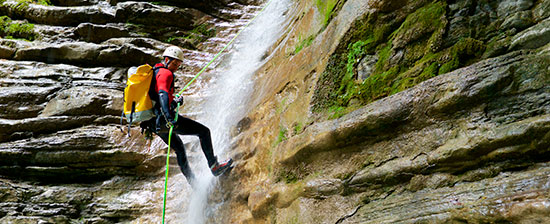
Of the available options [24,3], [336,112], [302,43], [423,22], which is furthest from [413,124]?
[24,3]

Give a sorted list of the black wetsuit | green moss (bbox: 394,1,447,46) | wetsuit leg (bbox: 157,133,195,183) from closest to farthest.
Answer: green moss (bbox: 394,1,447,46) → the black wetsuit → wetsuit leg (bbox: 157,133,195,183)

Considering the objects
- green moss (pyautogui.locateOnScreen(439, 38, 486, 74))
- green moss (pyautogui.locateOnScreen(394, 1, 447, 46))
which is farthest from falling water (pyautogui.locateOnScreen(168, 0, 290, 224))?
green moss (pyautogui.locateOnScreen(439, 38, 486, 74))

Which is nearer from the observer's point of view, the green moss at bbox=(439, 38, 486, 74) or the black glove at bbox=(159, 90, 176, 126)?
the green moss at bbox=(439, 38, 486, 74)

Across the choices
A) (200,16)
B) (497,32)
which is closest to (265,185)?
(497,32)

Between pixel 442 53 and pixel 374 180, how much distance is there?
6.31ft

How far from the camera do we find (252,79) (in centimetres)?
988

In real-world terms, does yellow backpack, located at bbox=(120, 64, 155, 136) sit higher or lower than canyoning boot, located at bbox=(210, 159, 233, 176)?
higher

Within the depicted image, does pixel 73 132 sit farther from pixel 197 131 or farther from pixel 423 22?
pixel 423 22

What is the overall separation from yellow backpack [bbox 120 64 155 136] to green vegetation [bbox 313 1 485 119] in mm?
3196

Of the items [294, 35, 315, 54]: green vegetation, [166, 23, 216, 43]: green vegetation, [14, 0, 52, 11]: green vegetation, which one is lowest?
[166, 23, 216, 43]: green vegetation

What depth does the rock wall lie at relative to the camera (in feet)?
10.7

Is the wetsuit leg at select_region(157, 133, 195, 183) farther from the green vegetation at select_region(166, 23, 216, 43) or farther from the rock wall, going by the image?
the green vegetation at select_region(166, 23, 216, 43)

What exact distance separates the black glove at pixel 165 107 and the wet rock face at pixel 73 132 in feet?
9.43

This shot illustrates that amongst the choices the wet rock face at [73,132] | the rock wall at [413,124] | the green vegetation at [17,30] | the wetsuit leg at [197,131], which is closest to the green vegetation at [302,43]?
the rock wall at [413,124]
